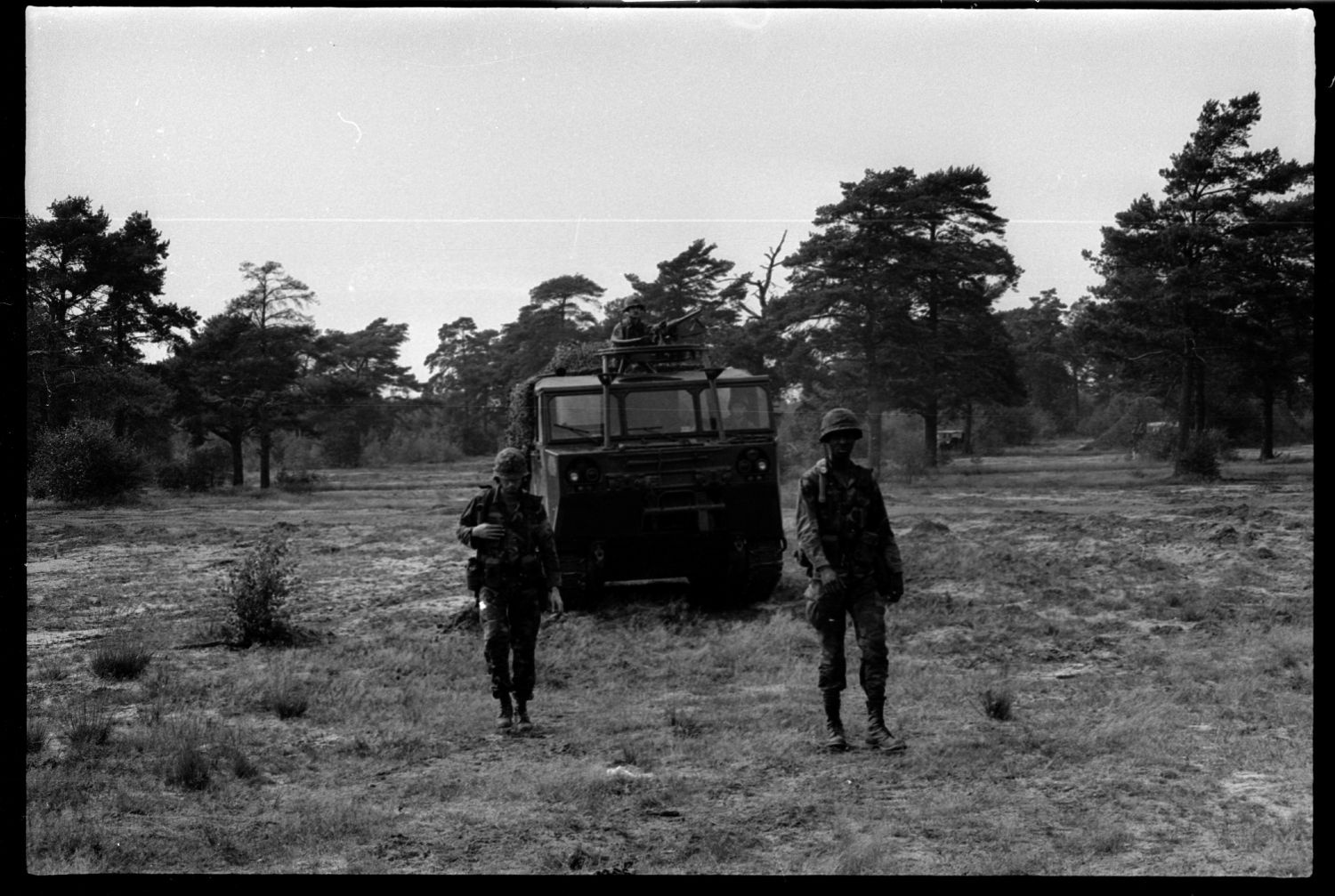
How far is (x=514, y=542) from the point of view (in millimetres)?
7355

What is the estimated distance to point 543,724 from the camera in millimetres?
7547

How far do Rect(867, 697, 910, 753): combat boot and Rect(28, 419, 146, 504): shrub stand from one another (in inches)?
195

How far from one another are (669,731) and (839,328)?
69.0ft

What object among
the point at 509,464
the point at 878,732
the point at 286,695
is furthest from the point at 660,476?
the point at 878,732

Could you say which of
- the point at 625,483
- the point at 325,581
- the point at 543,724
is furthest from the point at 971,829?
the point at 325,581

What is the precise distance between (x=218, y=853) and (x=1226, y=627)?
8.51 metres

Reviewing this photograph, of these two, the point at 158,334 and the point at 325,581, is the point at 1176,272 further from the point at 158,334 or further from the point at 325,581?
the point at 158,334

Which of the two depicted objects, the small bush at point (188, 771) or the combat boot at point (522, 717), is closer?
the small bush at point (188, 771)

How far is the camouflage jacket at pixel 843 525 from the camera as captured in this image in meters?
6.63

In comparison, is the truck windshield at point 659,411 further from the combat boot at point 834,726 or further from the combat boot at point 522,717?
the combat boot at point 834,726

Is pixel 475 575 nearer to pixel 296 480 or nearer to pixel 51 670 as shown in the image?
pixel 51 670

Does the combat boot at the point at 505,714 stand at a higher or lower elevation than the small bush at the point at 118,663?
lower

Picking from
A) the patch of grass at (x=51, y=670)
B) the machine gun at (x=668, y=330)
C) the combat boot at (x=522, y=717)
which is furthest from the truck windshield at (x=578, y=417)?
the patch of grass at (x=51, y=670)

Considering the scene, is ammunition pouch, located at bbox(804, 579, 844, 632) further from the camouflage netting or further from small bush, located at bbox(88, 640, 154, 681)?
the camouflage netting
